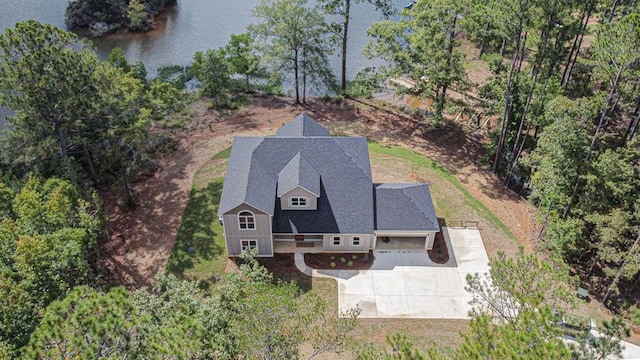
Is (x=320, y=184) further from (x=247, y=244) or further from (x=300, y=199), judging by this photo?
(x=247, y=244)

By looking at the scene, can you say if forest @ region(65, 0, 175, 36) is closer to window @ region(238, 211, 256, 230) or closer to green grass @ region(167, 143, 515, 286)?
green grass @ region(167, 143, 515, 286)

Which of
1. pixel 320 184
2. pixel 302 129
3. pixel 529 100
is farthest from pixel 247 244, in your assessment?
pixel 529 100

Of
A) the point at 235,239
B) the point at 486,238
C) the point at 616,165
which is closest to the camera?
the point at 616,165

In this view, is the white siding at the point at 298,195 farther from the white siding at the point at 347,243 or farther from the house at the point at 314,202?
the white siding at the point at 347,243

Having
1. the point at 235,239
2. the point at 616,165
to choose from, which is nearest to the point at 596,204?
the point at 616,165

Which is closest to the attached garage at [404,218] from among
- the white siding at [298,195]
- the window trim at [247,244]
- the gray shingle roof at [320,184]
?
the gray shingle roof at [320,184]

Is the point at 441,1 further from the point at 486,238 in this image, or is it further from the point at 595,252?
the point at 595,252
